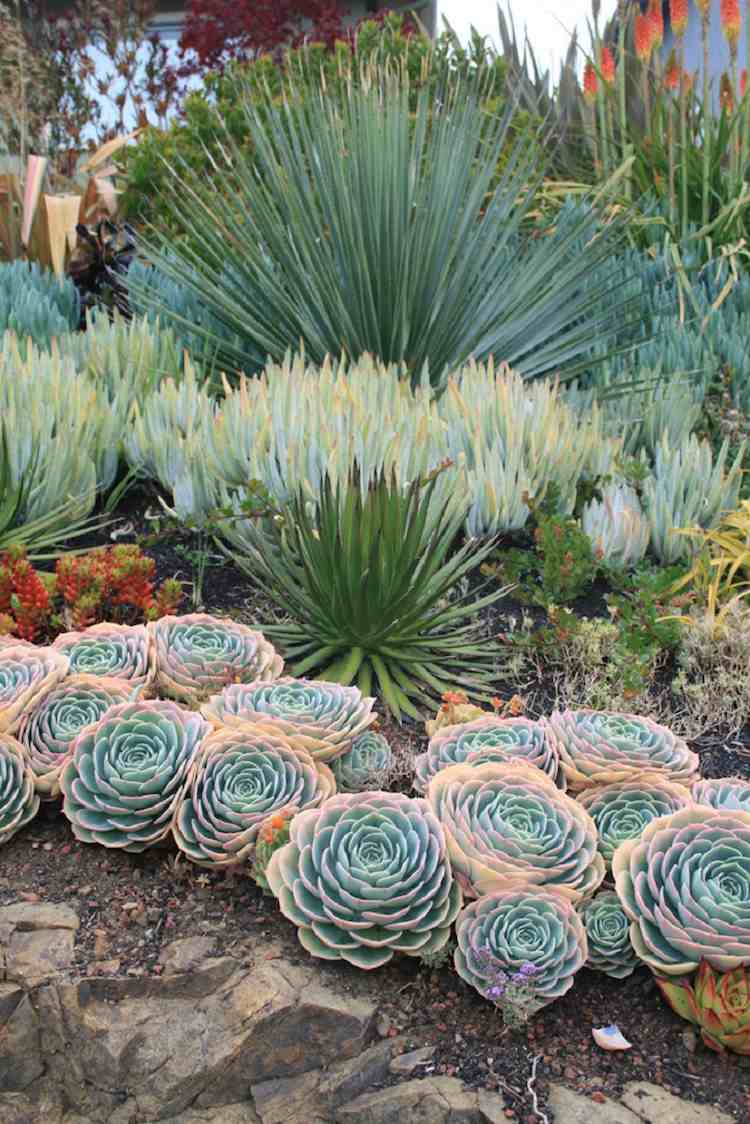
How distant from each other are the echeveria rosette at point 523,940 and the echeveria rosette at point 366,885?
5cm

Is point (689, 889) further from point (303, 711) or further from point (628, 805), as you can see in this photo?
point (303, 711)

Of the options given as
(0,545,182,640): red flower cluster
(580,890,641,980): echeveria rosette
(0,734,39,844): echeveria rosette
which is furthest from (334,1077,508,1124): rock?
(0,545,182,640): red flower cluster

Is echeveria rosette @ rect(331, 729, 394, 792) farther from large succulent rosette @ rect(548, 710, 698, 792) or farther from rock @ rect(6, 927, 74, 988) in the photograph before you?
rock @ rect(6, 927, 74, 988)

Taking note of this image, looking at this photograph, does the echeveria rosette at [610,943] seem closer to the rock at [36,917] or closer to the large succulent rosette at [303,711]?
the large succulent rosette at [303,711]

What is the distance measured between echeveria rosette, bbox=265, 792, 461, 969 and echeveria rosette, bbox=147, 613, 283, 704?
0.66 m

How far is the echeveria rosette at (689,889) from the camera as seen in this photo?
74.9 inches

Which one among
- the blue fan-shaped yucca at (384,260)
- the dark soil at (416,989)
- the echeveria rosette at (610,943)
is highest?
the blue fan-shaped yucca at (384,260)

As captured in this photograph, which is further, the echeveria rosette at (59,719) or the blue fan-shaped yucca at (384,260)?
the blue fan-shaped yucca at (384,260)

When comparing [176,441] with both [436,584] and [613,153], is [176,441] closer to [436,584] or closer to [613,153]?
[436,584]

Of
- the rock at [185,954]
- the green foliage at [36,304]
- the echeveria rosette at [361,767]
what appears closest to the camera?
the rock at [185,954]

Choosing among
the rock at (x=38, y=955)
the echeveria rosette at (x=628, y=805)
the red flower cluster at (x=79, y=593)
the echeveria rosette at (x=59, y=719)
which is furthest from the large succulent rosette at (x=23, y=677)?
the echeveria rosette at (x=628, y=805)

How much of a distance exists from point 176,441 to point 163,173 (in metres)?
3.54

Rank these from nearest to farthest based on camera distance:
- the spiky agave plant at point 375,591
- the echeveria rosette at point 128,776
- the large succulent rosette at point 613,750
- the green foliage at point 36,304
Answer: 1. the echeveria rosette at point 128,776
2. the large succulent rosette at point 613,750
3. the spiky agave plant at point 375,591
4. the green foliage at point 36,304

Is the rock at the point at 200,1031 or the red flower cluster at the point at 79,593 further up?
the red flower cluster at the point at 79,593
